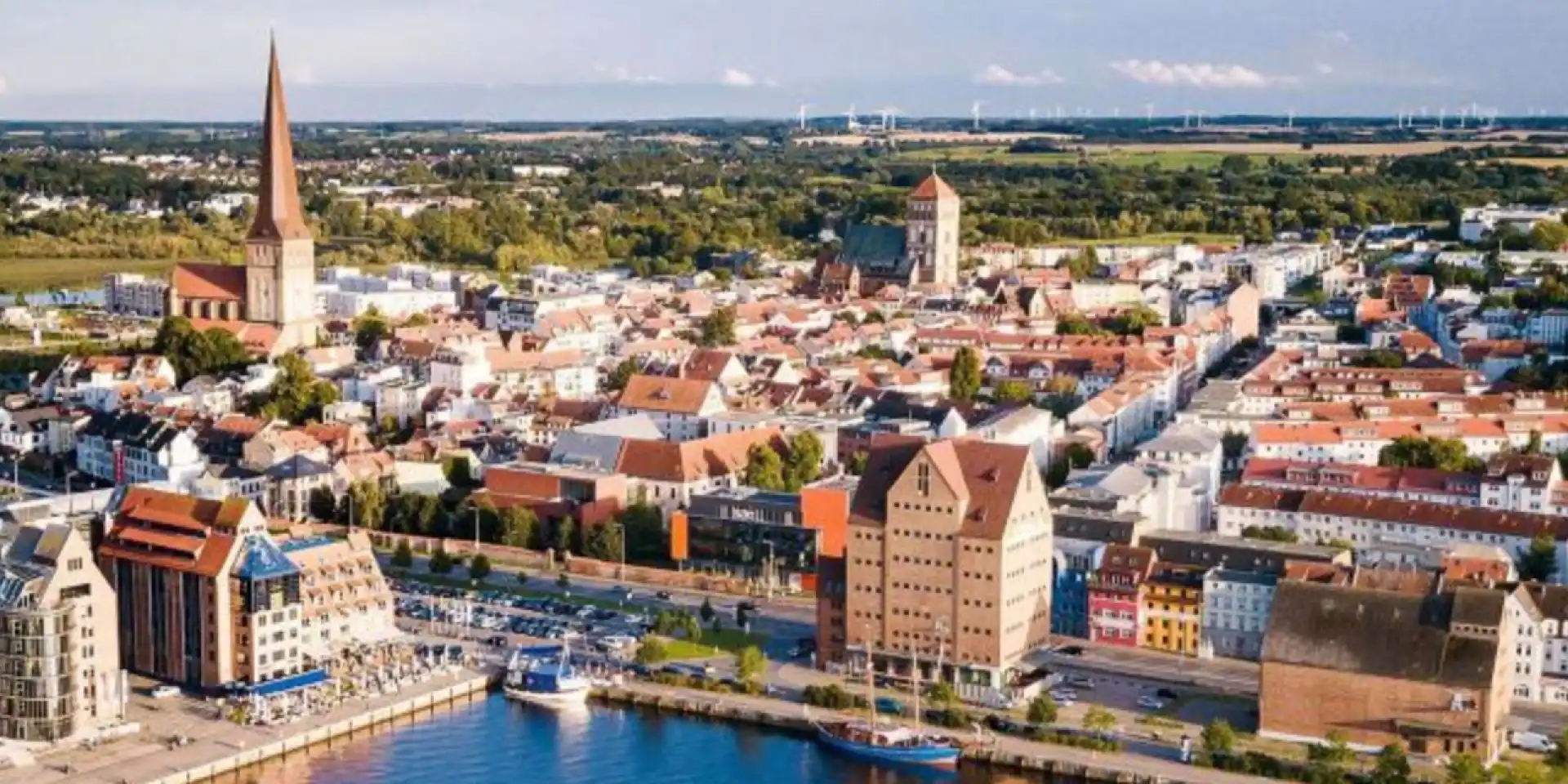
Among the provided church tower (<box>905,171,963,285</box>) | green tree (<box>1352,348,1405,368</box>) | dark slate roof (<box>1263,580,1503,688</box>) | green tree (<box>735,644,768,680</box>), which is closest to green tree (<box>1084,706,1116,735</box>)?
dark slate roof (<box>1263,580,1503,688</box>)

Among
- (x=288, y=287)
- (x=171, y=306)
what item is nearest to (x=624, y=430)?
(x=288, y=287)

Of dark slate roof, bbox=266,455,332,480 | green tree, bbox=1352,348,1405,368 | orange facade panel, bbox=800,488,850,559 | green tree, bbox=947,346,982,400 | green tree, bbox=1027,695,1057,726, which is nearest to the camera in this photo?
green tree, bbox=1027,695,1057,726

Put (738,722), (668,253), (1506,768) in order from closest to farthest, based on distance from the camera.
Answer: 1. (1506,768)
2. (738,722)
3. (668,253)

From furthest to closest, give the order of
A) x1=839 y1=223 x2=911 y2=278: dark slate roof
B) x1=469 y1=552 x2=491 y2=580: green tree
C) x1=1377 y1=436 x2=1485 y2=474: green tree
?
x1=839 y1=223 x2=911 y2=278: dark slate roof → x1=1377 y1=436 x2=1485 y2=474: green tree → x1=469 y1=552 x2=491 y2=580: green tree

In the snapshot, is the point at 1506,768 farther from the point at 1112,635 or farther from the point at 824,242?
the point at 824,242

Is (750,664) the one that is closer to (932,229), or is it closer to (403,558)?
(403,558)

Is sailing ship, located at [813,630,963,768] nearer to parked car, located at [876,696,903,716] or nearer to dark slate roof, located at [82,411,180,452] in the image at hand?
parked car, located at [876,696,903,716]
